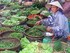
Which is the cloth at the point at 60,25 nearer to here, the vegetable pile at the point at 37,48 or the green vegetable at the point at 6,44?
the vegetable pile at the point at 37,48

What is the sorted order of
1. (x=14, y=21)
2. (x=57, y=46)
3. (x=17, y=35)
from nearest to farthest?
(x=57, y=46) → (x=17, y=35) → (x=14, y=21)

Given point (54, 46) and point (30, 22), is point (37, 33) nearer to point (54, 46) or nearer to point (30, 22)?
point (54, 46)

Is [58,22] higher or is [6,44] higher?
[58,22]

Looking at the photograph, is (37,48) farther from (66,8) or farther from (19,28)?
(66,8)

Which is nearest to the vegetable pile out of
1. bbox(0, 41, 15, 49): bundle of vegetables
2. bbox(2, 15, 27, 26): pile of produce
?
bbox(0, 41, 15, 49): bundle of vegetables

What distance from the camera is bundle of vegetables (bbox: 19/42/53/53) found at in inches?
250

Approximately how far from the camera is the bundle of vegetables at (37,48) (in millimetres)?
6342

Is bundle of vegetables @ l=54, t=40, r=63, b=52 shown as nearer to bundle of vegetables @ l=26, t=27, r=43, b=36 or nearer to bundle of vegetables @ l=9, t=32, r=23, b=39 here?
bundle of vegetables @ l=26, t=27, r=43, b=36

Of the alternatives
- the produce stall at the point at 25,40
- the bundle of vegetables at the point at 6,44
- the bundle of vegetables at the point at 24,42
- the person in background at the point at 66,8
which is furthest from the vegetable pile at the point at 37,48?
Answer: the person in background at the point at 66,8

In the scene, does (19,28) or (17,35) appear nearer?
(17,35)

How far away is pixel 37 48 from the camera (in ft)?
21.3

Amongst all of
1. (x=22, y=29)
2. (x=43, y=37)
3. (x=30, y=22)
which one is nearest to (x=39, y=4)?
(x=30, y=22)

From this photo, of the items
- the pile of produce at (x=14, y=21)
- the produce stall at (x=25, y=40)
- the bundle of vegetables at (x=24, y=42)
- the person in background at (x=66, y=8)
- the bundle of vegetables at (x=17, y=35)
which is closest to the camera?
the produce stall at (x=25, y=40)

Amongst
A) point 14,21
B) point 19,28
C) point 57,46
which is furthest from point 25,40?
point 14,21
